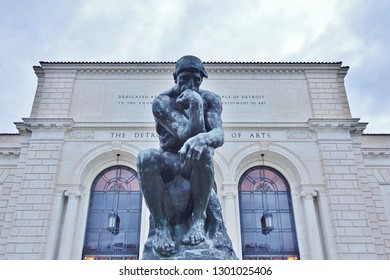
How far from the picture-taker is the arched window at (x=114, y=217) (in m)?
15.8

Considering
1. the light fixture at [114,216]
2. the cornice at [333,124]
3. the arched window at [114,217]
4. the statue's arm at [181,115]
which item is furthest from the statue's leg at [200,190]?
the cornice at [333,124]

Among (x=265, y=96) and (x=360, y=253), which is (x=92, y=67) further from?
(x=360, y=253)

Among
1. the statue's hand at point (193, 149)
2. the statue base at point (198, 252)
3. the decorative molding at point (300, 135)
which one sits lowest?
the statue base at point (198, 252)

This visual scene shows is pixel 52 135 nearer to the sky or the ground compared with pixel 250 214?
nearer to the sky

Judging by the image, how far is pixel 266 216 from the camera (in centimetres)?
1636

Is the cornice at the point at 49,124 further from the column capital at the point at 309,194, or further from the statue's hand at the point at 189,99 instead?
the statue's hand at the point at 189,99

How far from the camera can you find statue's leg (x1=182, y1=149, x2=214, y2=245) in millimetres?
4250

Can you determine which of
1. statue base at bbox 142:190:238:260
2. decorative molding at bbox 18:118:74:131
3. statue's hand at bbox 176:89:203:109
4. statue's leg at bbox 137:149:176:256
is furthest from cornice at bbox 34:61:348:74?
statue's leg at bbox 137:149:176:256

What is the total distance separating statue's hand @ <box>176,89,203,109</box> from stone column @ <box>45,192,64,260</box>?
1320 cm

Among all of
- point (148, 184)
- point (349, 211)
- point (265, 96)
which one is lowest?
point (148, 184)

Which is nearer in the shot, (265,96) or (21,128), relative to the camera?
(21,128)

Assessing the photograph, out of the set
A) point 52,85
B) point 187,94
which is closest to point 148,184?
point 187,94

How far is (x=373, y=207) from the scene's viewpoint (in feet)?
56.2

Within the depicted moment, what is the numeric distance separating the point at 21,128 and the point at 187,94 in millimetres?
16029
